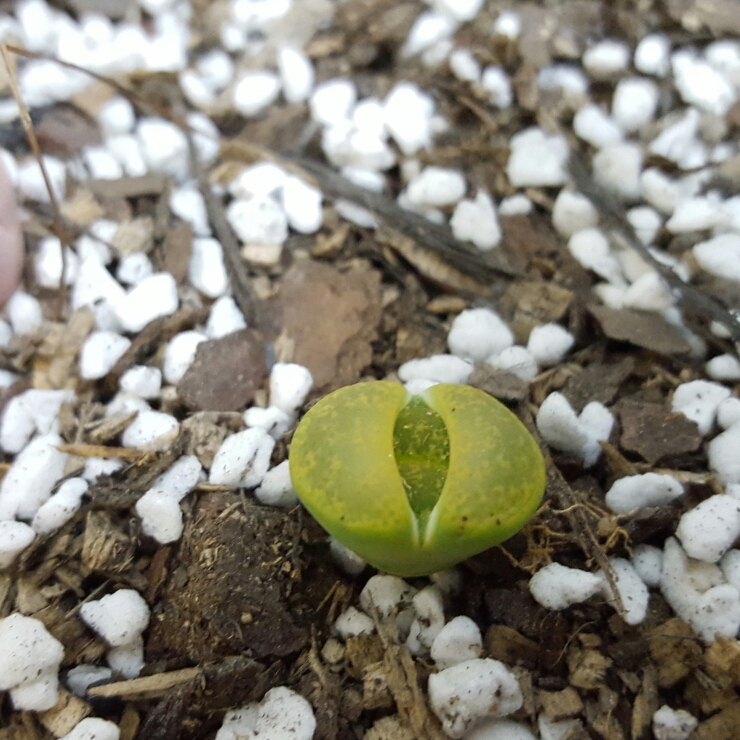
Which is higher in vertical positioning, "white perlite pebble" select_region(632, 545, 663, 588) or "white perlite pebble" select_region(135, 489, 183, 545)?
"white perlite pebble" select_region(135, 489, 183, 545)

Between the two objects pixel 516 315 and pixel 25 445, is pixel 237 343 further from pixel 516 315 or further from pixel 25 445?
pixel 516 315

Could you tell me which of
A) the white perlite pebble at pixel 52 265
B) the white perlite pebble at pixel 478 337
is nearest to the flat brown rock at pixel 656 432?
the white perlite pebble at pixel 478 337

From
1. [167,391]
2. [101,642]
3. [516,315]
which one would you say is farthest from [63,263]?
[516,315]

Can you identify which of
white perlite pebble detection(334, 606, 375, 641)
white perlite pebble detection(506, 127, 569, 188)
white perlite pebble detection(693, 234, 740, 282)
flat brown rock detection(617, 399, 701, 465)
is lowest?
white perlite pebble detection(334, 606, 375, 641)

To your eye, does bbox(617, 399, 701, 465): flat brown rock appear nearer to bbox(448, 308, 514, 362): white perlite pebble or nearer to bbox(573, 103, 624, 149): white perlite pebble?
bbox(448, 308, 514, 362): white perlite pebble

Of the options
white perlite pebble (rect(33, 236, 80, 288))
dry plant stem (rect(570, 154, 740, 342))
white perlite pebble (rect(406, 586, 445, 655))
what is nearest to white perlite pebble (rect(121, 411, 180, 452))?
white perlite pebble (rect(33, 236, 80, 288))

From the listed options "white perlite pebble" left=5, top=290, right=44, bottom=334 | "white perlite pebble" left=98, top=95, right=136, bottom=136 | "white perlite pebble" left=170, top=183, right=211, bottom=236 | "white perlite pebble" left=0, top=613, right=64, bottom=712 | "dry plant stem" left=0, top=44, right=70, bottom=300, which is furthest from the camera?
"white perlite pebble" left=98, top=95, right=136, bottom=136

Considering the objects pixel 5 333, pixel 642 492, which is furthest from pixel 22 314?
pixel 642 492
